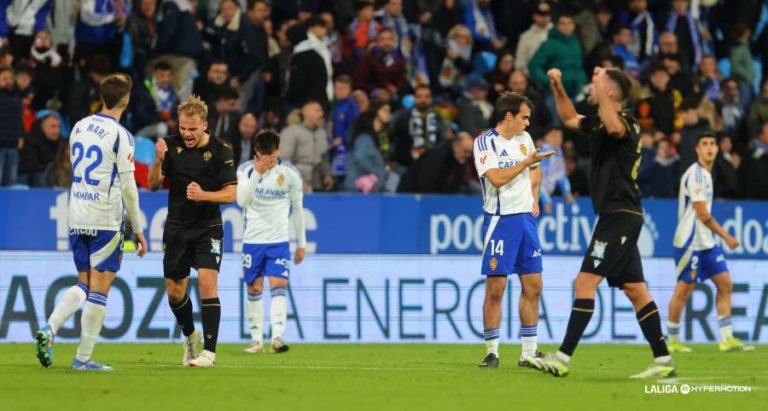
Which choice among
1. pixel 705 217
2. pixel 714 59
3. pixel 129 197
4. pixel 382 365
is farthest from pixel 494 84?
pixel 129 197

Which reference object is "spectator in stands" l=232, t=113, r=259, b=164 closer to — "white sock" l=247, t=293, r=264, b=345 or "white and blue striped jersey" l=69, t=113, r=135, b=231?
"white sock" l=247, t=293, r=264, b=345

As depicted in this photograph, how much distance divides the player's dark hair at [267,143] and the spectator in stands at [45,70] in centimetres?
709

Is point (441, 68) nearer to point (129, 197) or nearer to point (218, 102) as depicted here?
point (218, 102)

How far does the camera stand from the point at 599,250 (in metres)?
11.8

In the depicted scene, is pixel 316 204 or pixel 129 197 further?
pixel 316 204

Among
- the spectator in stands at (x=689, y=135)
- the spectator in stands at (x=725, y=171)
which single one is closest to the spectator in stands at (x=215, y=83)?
the spectator in stands at (x=689, y=135)

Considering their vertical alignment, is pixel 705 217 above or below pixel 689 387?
above

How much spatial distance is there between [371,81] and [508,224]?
419 inches

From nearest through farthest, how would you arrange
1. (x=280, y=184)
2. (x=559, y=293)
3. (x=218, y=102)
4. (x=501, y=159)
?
(x=501, y=159) → (x=280, y=184) → (x=559, y=293) → (x=218, y=102)

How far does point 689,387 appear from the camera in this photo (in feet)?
38.2

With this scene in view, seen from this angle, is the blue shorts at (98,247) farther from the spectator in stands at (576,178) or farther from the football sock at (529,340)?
the spectator in stands at (576,178)

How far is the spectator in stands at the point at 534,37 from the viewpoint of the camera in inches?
1002

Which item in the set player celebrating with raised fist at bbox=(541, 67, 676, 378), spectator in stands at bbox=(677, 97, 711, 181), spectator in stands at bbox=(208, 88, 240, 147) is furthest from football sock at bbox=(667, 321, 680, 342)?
spectator in stands at bbox=(208, 88, 240, 147)

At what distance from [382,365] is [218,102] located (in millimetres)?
8468
